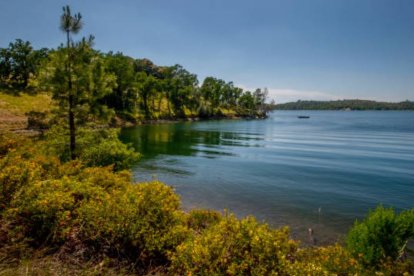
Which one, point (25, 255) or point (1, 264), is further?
point (25, 255)

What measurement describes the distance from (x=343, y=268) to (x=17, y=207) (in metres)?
7.91

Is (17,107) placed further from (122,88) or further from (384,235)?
(384,235)

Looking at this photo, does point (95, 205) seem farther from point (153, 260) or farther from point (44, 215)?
point (153, 260)

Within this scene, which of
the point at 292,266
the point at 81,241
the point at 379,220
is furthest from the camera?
the point at 379,220

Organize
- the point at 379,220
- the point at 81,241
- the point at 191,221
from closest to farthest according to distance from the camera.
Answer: the point at 81,241
the point at 379,220
the point at 191,221

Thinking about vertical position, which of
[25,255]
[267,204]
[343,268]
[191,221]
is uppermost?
[25,255]

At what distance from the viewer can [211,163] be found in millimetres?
27531

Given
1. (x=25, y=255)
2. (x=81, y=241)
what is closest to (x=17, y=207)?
(x=25, y=255)

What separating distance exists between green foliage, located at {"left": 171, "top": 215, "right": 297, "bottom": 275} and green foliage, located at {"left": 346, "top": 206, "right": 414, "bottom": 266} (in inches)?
177

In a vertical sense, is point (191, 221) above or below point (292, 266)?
below

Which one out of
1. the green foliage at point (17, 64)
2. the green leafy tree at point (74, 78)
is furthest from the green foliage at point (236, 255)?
the green foliage at point (17, 64)

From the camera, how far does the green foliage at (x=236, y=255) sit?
14.5 feet

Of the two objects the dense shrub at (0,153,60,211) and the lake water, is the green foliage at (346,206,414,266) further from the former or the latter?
the dense shrub at (0,153,60,211)

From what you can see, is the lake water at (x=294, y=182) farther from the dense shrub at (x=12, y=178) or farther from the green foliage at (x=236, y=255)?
the dense shrub at (x=12, y=178)
